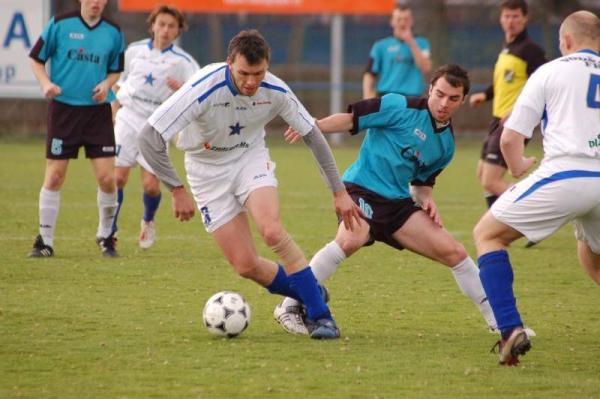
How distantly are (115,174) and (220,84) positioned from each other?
13.1ft

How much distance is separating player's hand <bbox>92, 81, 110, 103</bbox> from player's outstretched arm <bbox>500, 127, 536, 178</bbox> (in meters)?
4.28

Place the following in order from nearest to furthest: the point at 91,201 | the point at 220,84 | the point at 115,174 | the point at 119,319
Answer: the point at 220,84 → the point at 119,319 → the point at 115,174 → the point at 91,201

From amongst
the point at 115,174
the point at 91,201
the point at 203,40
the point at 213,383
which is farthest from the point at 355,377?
the point at 203,40

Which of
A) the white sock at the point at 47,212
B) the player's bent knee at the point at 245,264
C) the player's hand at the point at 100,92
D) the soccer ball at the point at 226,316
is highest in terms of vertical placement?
the player's hand at the point at 100,92

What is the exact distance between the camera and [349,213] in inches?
236

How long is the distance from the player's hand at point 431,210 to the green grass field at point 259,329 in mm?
650

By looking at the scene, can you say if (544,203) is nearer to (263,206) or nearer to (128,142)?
(263,206)

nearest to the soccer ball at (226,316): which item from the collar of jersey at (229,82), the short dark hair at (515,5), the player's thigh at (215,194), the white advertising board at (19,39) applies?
the player's thigh at (215,194)

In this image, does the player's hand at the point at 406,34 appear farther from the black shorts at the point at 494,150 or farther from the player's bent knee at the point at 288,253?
the player's bent knee at the point at 288,253

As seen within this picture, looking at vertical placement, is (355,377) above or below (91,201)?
above

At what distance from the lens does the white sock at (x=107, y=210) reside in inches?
363

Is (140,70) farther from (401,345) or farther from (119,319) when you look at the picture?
(401,345)

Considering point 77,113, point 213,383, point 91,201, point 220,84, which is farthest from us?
point 91,201

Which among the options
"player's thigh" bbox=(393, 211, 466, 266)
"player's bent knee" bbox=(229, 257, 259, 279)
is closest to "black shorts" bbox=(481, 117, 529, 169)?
"player's thigh" bbox=(393, 211, 466, 266)
